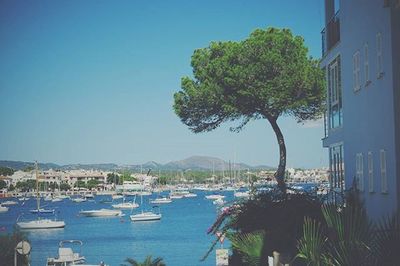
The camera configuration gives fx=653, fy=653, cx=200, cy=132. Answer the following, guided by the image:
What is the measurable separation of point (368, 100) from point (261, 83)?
14.1m

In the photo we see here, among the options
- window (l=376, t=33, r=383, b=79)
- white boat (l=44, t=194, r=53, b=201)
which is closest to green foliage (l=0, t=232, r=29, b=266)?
window (l=376, t=33, r=383, b=79)

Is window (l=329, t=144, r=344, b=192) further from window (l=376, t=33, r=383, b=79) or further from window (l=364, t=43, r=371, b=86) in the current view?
window (l=376, t=33, r=383, b=79)

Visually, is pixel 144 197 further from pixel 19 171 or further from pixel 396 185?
pixel 396 185

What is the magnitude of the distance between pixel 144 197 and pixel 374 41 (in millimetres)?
170552

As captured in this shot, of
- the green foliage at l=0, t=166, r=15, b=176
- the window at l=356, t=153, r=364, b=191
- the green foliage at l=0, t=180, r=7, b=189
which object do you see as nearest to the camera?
the window at l=356, t=153, r=364, b=191

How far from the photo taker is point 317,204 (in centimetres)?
1505

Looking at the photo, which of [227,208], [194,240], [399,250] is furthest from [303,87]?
[194,240]

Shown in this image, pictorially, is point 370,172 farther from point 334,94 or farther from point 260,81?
point 260,81

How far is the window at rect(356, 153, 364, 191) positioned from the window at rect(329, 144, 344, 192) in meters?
2.46

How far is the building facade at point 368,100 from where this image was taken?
1138cm

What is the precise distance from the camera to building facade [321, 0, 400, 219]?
11383 mm

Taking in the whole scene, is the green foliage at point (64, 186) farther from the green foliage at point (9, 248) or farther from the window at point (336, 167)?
the window at point (336, 167)

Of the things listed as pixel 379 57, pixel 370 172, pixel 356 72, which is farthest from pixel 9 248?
pixel 379 57

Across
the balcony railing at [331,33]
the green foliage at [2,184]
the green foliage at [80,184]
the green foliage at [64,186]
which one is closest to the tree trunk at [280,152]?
the balcony railing at [331,33]
